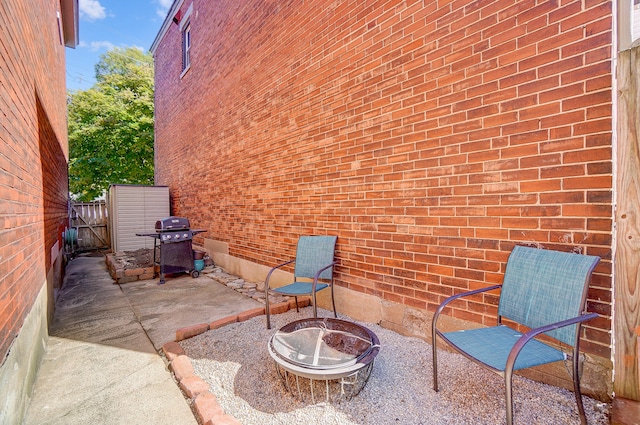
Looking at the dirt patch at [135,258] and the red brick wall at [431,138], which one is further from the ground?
the red brick wall at [431,138]

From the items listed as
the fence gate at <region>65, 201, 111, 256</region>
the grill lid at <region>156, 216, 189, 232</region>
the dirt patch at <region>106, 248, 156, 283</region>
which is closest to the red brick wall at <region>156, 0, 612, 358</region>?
the grill lid at <region>156, 216, 189, 232</region>

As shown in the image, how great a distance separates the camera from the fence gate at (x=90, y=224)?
33.0 feet

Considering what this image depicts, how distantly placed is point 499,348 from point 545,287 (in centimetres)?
48

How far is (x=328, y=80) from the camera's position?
3.56 m

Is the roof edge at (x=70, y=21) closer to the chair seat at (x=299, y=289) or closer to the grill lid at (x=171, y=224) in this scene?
the grill lid at (x=171, y=224)

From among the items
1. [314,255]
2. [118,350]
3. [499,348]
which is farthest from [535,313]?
[118,350]

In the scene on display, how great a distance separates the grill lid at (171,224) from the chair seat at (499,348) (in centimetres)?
516

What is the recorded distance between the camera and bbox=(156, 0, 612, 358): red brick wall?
1.82 metres

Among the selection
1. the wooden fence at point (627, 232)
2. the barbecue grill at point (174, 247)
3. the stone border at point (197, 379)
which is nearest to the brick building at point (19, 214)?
the stone border at point (197, 379)

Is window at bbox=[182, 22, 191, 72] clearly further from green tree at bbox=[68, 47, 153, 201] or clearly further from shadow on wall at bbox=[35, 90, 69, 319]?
green tree at bbox=[68, 47, 153, 201]

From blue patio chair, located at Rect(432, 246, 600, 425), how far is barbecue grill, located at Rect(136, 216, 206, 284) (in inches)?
194

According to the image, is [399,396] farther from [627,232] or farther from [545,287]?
[627,232]

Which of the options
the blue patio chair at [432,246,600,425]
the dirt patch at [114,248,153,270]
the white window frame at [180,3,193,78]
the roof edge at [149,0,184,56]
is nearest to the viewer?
the blue patio chair at [432,246,600,425]

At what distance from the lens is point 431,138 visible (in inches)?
101
